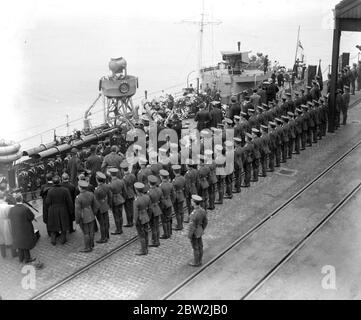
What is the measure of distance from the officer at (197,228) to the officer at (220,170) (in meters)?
2.65

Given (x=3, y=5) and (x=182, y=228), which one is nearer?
(x=182, y=228)

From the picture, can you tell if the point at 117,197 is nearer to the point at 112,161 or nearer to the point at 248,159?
the point at 112,161

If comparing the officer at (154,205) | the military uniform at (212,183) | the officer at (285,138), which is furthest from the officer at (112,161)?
the officer at (285,138)

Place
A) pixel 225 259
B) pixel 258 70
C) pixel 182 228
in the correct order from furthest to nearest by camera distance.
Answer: pixel 258 70 < pixel 182 228 < pixel 225 259

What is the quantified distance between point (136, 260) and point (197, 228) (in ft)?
4.24

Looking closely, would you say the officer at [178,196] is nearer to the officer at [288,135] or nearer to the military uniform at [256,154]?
the military uniform at [256,154]

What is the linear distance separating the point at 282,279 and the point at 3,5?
78.3 feet

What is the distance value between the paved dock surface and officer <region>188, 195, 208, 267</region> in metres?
0.30

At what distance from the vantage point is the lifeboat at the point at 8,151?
11289mm
